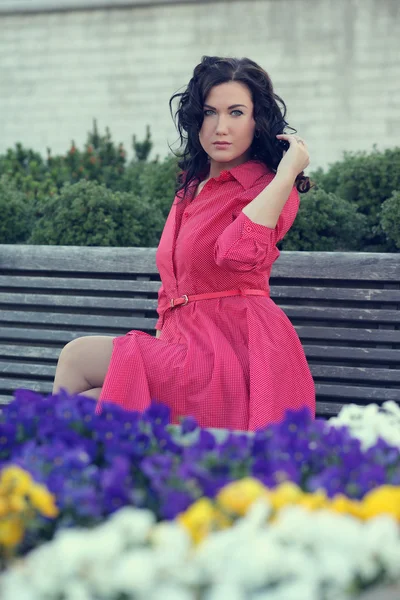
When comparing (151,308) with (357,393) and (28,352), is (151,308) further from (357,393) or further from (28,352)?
(357,393)

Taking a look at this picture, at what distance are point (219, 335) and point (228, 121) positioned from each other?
0.68 m

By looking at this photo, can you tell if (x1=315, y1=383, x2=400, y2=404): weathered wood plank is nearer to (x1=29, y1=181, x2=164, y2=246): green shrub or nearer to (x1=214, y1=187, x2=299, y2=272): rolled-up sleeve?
(x1=214, y1=187, x2=299, y2=272): rolled-up sleeve

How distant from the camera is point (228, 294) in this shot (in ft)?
9.02

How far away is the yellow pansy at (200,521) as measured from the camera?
3.48ft

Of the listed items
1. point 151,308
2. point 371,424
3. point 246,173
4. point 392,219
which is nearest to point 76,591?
point 371,424

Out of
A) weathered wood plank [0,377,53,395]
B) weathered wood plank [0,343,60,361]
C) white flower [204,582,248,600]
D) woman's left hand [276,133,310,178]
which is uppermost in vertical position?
woman's left hand [276,133,310,178]

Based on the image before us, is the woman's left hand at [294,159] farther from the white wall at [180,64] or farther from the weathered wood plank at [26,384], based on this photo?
the white wall at [180,64]

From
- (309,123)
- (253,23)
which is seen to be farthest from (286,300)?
(253,23)

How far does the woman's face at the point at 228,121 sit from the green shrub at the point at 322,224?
2.74 feet

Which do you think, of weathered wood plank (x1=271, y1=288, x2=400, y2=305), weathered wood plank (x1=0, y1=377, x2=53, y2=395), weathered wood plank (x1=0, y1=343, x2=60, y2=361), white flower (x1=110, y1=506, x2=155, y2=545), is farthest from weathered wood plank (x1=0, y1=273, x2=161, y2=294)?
white flower (x1=110, y1=506, x2=155, y2=545)

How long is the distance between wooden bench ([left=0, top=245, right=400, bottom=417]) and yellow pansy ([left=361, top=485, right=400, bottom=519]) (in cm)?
210

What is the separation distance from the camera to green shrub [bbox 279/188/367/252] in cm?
367

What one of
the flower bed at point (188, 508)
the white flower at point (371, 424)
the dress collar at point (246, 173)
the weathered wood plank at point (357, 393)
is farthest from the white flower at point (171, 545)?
the weathered wood plank at point (357, 393)

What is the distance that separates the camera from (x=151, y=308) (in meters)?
3.53
